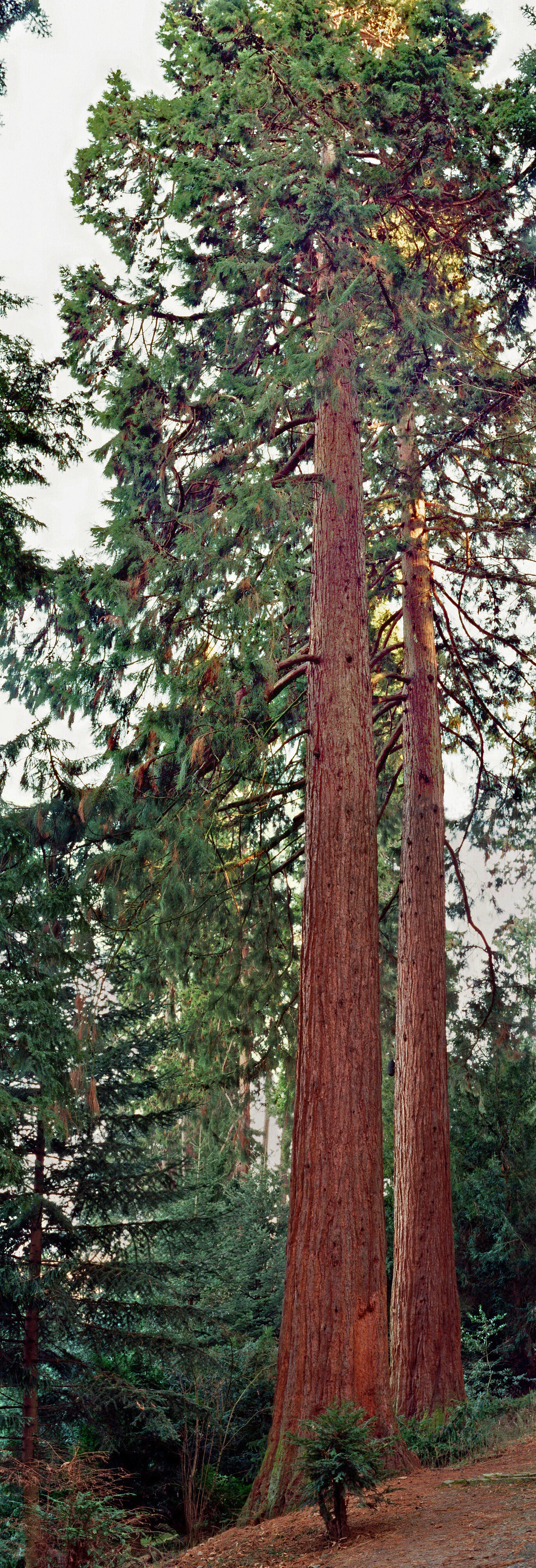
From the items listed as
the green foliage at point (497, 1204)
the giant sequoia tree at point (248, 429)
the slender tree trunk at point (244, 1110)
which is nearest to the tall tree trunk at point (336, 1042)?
the giant sequoia tree at point (248, 429)

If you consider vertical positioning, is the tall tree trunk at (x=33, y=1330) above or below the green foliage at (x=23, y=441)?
below

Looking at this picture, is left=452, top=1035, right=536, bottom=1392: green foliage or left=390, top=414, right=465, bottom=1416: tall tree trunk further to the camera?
left=452, top=1035, right=536, bottom=1392: green foliage

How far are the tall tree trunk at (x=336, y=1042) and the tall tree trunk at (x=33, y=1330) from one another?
9.19 ft

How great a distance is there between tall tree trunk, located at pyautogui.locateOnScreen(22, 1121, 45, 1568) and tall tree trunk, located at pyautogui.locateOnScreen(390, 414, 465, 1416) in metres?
2.78

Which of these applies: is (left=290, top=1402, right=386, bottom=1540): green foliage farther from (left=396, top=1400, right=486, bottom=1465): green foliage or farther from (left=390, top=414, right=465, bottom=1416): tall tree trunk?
Result: (left=390, top=414, right=465, bottom=1416): tall tree trunk

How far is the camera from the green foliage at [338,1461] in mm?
4211

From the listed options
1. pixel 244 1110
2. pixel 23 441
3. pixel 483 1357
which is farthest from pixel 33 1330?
pixel 23 441

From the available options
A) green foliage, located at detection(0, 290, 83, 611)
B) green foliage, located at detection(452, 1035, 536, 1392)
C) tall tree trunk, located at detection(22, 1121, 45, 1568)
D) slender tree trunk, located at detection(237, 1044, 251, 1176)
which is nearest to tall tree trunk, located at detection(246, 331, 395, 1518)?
green foliage, located at detection(0, 290, 83, 611)

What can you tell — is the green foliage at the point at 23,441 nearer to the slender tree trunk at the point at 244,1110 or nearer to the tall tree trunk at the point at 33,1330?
the tall tree trunk at the point at 33,1330

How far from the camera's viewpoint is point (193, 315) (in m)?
7.70

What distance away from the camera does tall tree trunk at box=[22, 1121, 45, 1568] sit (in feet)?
25.5

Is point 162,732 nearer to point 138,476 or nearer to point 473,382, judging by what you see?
point 138,476

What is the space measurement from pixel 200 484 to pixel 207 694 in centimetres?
179

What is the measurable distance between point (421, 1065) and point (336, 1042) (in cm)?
278
